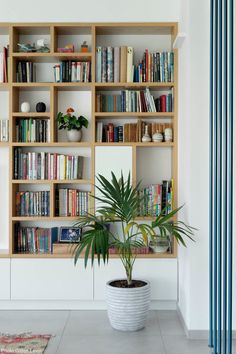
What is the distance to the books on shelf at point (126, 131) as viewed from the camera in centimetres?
457

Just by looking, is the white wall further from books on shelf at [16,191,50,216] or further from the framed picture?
books on shelf at [16,191,50,216]

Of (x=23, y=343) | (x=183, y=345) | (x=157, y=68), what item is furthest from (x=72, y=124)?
(x=183, y=345)

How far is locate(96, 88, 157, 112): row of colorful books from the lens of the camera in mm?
4559

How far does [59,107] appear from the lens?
4789mm

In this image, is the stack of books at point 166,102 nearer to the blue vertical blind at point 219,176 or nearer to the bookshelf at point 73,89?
the bookshelf at point 73,89

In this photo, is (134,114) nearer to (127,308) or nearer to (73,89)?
(73,89)

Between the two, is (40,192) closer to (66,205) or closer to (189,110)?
(66,205)

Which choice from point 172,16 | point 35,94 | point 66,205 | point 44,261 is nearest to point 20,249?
point 44,261

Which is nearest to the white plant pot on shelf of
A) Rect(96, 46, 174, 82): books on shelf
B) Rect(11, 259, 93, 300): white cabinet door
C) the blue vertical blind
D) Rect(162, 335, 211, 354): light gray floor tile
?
Rect(96, 46, 174, 82): books on shelf

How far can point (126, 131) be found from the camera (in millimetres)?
4570

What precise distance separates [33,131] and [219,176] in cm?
194

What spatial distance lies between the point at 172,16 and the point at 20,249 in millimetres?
2562

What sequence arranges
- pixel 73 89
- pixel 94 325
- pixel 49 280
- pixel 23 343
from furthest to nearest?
pixel 73 89 < pixel 49 280 < pixel 94 325 < pixel 23 343

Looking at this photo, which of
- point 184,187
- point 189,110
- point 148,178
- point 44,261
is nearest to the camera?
point 189,110
